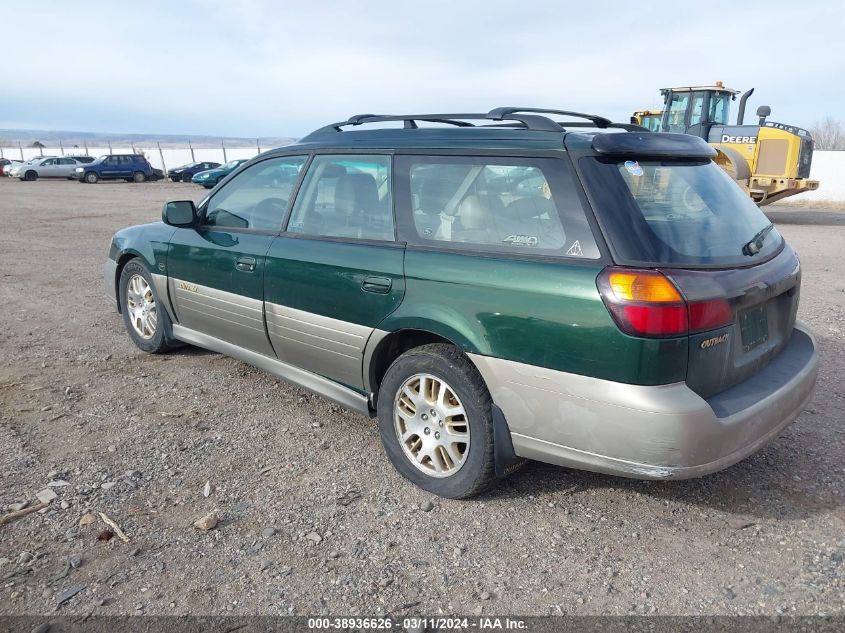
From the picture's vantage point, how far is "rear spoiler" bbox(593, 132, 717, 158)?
2.81 metres

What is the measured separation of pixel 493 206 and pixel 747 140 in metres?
15.9

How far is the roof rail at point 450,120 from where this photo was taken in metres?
3.12

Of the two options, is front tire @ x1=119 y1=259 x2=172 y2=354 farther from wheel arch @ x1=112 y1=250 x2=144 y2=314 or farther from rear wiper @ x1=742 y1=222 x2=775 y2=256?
rear wiper @ x1=742 y1=222 x2=775 y2=256

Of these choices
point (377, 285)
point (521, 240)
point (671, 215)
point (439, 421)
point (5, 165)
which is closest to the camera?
point (671, 215)

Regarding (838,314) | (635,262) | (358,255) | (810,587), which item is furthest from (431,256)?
(838,314)

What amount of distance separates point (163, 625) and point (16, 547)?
90 cm

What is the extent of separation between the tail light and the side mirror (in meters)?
3.06

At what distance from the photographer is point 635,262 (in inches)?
103

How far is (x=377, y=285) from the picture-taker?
333cm

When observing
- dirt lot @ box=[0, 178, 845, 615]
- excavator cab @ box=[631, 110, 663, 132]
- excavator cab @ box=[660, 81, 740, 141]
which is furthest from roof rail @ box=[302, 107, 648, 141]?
excavator cab @ box=[631, 110, 663, 132]

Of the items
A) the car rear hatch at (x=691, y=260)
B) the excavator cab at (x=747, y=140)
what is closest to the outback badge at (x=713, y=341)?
the car rear hatch at (x=691, y=260)

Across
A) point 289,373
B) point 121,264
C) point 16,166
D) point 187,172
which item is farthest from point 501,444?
point 16,166

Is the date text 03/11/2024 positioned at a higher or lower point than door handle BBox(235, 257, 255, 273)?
lower

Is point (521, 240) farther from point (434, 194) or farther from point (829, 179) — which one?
point (829, 179)
